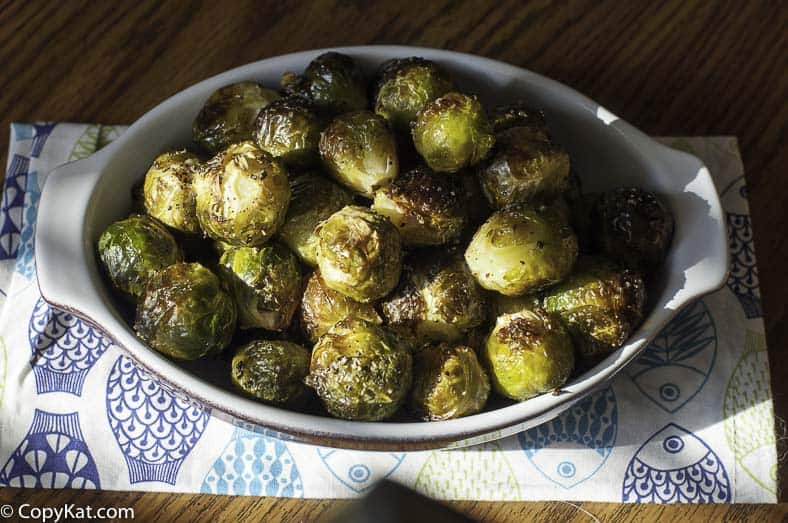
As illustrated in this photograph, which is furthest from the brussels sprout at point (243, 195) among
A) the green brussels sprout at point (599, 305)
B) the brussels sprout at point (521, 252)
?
the green brussels sprout at point (599, 305)

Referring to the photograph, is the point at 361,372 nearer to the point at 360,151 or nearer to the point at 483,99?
the point at 360,151

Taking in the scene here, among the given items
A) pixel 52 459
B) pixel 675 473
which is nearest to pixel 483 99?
pixel 675 473

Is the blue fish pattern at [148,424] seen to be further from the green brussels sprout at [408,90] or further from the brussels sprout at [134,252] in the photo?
the green brussels sprout at [408,90]

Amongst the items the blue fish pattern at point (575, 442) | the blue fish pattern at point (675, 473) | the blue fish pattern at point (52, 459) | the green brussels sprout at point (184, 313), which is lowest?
the blue fish pattern at point (675, 473)

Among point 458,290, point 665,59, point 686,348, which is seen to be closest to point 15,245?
point 458,290

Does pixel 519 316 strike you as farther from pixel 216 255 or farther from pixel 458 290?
pixel 216 255

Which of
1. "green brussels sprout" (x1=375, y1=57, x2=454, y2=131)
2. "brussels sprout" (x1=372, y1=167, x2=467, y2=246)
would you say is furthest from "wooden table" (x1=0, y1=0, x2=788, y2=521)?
"brussels sprout" (x1=372, y1=167, x2=467, y2=246)
